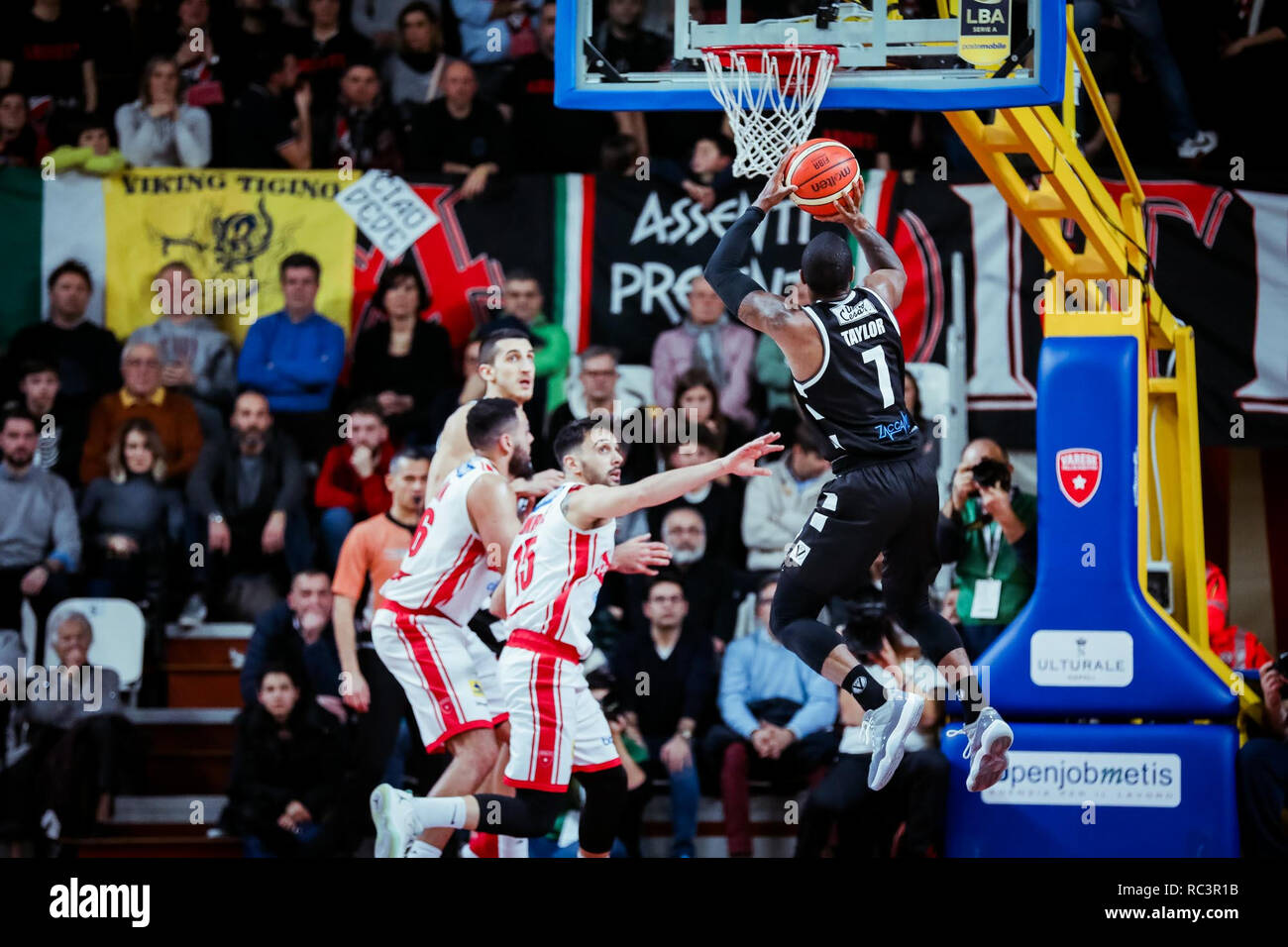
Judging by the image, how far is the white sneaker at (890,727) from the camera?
Answer: 740cm

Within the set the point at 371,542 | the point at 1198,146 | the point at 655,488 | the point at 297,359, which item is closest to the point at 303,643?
the point at 371,542

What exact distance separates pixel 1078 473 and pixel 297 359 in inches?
206

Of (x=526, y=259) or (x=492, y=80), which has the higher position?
(x=492, y=80)

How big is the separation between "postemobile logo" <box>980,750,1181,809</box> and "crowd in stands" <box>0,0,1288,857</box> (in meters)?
0.38

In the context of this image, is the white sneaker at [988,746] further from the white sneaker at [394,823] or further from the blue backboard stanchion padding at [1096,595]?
the white sneaker at [394,823]

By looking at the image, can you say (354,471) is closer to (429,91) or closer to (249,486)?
(249,486)

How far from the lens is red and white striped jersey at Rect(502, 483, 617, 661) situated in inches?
330

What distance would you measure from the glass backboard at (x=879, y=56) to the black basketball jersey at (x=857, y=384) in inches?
34.2
